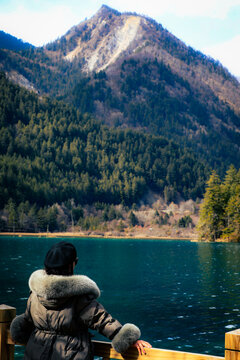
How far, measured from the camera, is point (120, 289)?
116 feet

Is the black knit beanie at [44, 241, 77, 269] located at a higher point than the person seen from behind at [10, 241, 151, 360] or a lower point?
higher

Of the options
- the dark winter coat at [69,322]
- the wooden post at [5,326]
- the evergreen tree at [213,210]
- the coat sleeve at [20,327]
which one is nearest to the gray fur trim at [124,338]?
the dark winter coat at [69,322]

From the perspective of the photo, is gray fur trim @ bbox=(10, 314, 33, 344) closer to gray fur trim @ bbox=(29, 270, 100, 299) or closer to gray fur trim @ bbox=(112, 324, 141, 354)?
gray fur trim @ bbox=(29, 270, 100, 299)

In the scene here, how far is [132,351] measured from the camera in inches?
185

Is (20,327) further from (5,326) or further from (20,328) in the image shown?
(5,326)

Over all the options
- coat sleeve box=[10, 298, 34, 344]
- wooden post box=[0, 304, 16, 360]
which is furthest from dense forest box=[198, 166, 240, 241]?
coat sleeve box=[10, 298, 34, 344]

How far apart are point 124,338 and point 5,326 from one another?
153 centimetres

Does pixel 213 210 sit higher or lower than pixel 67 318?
higher

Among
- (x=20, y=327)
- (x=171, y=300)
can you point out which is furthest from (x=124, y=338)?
(x=171, y=300)

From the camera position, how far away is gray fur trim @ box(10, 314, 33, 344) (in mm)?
5074

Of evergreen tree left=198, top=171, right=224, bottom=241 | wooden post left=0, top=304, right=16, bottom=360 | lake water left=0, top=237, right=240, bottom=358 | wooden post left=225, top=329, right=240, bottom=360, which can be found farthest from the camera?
evergreen tree left=198, top=171, right=224, bottom=241

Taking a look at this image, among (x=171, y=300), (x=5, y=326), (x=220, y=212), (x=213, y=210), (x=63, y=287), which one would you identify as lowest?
(x=171, y=300)

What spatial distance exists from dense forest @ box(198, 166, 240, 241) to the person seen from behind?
361 feet

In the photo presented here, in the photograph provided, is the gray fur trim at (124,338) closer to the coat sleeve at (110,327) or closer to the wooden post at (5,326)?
the coat sleeve at (110,327)
